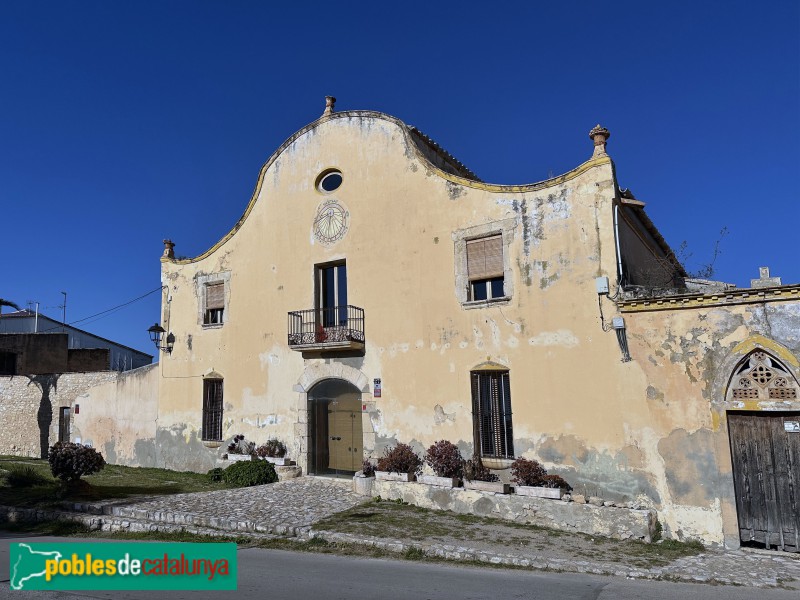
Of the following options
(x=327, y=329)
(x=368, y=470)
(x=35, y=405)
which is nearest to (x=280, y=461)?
(x=368, y=470)

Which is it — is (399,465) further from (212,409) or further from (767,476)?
(212,409)

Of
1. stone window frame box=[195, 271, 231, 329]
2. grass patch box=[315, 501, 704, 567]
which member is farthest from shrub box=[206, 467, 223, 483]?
grass patch box=[315, 501, 704, 567]

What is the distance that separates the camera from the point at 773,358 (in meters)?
9.26

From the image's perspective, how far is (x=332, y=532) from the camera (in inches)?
364

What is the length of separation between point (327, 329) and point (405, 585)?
29.2 feet

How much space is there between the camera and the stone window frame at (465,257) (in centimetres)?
1245

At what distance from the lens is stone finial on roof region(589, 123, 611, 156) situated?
11.6 meters

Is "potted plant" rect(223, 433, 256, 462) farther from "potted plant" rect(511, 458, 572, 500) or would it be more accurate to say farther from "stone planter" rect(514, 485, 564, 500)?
"stone planter" rect(514, 485, 564, 500)

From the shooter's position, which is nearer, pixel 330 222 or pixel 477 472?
pixel 477 472

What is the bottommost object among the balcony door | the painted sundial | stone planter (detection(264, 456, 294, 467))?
stone planter (detection(264, 456, 294, 467))

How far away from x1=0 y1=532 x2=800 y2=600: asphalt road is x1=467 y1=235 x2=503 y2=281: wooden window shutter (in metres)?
6.71

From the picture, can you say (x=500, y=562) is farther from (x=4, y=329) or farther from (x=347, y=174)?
(x=4, y=329)

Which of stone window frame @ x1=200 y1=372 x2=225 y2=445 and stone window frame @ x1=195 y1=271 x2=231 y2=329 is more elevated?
stone window frame @ x1=195 y1=271 x2=231 y2=329

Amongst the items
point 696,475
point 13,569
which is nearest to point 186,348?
point 13,569
